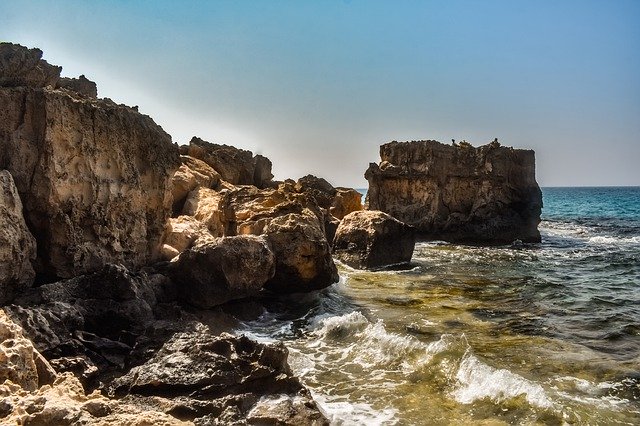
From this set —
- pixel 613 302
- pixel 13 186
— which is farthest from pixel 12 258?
pixel 613 302

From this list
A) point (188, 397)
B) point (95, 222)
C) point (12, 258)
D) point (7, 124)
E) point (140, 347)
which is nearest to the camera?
point (188, 397)

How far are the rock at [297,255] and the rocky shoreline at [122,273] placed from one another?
5cm

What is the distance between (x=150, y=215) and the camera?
1306cm

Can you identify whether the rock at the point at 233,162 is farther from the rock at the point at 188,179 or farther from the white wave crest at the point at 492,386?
the white wave crest at the point at 492,386

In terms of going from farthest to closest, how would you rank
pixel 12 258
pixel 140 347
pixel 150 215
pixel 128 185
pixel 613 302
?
1. pixel 613 302
2. pixel 150 215
3. pixel 128 185
4. pixel 12 258
5. pixel 140 347

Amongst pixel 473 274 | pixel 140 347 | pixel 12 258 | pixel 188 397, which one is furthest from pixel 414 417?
pixel 473 274

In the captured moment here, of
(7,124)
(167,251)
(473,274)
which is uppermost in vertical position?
(7,124)

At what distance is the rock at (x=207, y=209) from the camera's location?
17.8m

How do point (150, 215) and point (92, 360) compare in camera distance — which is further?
point (150, 215)

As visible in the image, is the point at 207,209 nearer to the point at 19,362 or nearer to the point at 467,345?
the point at 467,345

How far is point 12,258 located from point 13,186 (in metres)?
1.48

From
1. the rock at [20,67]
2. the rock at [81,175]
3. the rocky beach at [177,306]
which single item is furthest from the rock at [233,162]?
the rock at [20,67]

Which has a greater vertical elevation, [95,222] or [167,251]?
[95,222]

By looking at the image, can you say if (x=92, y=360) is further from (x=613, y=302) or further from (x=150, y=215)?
(x=613, y=302)
